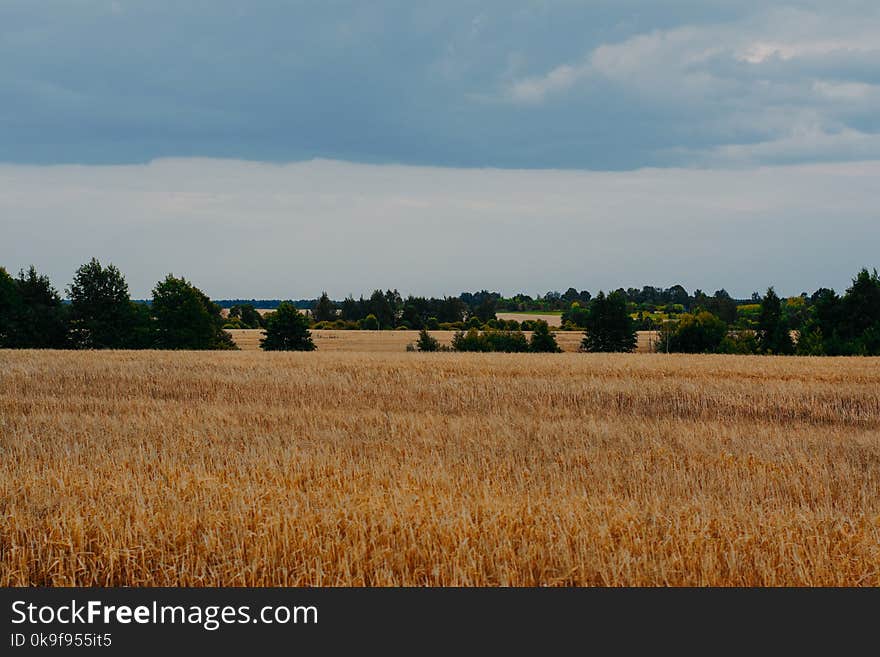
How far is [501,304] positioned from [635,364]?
467 ft

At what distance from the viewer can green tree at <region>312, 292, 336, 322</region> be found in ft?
432

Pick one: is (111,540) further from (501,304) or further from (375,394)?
(501,304)

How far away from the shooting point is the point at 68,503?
7.41 m

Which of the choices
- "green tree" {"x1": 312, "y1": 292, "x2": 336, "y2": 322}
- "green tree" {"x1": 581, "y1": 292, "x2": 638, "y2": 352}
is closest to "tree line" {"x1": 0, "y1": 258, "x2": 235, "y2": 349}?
"green tree" {"x1": 581, "y1": 292, "x2": 638, "y2": 352}

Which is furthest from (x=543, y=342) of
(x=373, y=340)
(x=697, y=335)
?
(x=373, y=340)

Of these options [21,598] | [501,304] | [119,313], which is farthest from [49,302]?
[501,304]

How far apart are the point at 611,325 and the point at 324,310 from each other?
7018 centimetres

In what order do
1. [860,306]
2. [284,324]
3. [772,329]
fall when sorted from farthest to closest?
[284,324]
[772,329]
[860,306]

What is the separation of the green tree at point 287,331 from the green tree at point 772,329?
4527 cm

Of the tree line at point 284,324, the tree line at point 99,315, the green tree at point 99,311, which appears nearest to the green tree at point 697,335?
the tree line at point 284,324

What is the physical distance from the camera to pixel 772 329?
68.2 metres

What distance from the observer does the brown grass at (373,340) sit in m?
84.3

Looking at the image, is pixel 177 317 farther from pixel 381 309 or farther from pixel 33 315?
pixel 381 309

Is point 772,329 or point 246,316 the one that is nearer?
point 772,329
